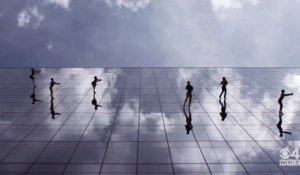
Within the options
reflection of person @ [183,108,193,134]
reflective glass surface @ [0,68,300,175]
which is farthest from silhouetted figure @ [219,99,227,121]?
reflection of person @ [183,108,193,134]

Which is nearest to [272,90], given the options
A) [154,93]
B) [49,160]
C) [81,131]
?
[154,93]

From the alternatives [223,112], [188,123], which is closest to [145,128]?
[188,123]

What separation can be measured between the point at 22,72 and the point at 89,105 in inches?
567

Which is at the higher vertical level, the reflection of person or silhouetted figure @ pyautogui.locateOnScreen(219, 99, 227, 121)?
silhouetted figure @ pyautogui.locateOnScreen(219, 99, 227, 121)

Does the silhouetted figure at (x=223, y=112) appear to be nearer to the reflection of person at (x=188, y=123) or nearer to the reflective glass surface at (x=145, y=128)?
the reflective glass surface at (x=145, y=128)

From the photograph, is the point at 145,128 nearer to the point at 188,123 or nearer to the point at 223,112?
the point at 188,123

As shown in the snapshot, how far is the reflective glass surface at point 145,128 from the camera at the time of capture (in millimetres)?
11664

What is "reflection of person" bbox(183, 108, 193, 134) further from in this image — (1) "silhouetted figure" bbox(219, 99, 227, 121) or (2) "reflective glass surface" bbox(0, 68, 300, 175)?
(1) "silhouetted figure" bbox(219, 99, 227, 121)

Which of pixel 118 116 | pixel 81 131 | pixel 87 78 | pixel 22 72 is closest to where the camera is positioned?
pixel 81 131

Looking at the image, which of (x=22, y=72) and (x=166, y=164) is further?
(x=22, y=72)

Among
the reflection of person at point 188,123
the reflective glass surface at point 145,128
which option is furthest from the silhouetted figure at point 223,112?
the reflection of person at point 188,123

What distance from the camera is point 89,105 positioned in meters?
19.0

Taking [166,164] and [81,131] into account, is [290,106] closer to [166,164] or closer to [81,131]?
[166,164]

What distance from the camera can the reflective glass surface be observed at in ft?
38.3
